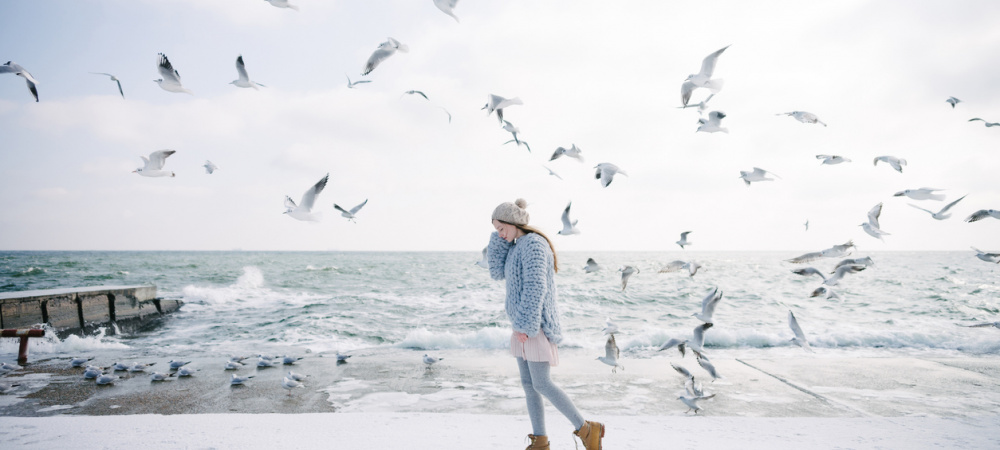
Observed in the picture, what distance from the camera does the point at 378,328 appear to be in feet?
39.2

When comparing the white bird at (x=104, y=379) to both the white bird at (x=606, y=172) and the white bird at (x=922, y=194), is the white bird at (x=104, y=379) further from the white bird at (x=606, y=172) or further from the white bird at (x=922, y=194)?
the white bird at (x=922, y=194)

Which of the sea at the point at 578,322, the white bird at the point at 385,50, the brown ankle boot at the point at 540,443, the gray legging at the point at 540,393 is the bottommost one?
the sea at the point at 578,322

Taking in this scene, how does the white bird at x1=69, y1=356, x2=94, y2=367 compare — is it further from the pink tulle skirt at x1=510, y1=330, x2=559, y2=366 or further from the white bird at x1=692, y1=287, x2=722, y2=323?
the white bird at x1=692, y1=287, x2=722, y2=323

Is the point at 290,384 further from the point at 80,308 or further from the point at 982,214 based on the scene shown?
the point at 80,308

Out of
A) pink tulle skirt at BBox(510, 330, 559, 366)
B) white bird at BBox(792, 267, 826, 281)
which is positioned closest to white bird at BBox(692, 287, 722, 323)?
white bird at BBox(792, 267, 826, 281)

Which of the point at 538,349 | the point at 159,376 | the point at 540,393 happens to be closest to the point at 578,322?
the point at 159,376

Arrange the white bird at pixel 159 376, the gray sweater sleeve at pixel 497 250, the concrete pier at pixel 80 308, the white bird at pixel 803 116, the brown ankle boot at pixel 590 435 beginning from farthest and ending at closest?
1. the concrete pier at pixel 80 308
2. the white bird at pixel 159 376
3. the white bird at pixel 803 116
4. the gray sweater sleeve at pixel 497 250
5. the brown ankle boot at pixel 590 435

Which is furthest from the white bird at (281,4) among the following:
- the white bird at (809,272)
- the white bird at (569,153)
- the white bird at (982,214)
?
the white bird at (982,214)

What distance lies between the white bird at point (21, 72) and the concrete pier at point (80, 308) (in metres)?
8.97

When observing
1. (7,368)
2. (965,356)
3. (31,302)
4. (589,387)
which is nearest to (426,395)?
(589,387)

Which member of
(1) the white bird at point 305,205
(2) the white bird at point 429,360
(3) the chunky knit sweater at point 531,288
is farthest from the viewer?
(2) the white bird at point 429,360

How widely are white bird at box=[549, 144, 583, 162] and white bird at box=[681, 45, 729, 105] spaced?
3.79 ft

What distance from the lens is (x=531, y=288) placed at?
273 centimetres

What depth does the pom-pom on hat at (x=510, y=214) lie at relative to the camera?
2.90 m
